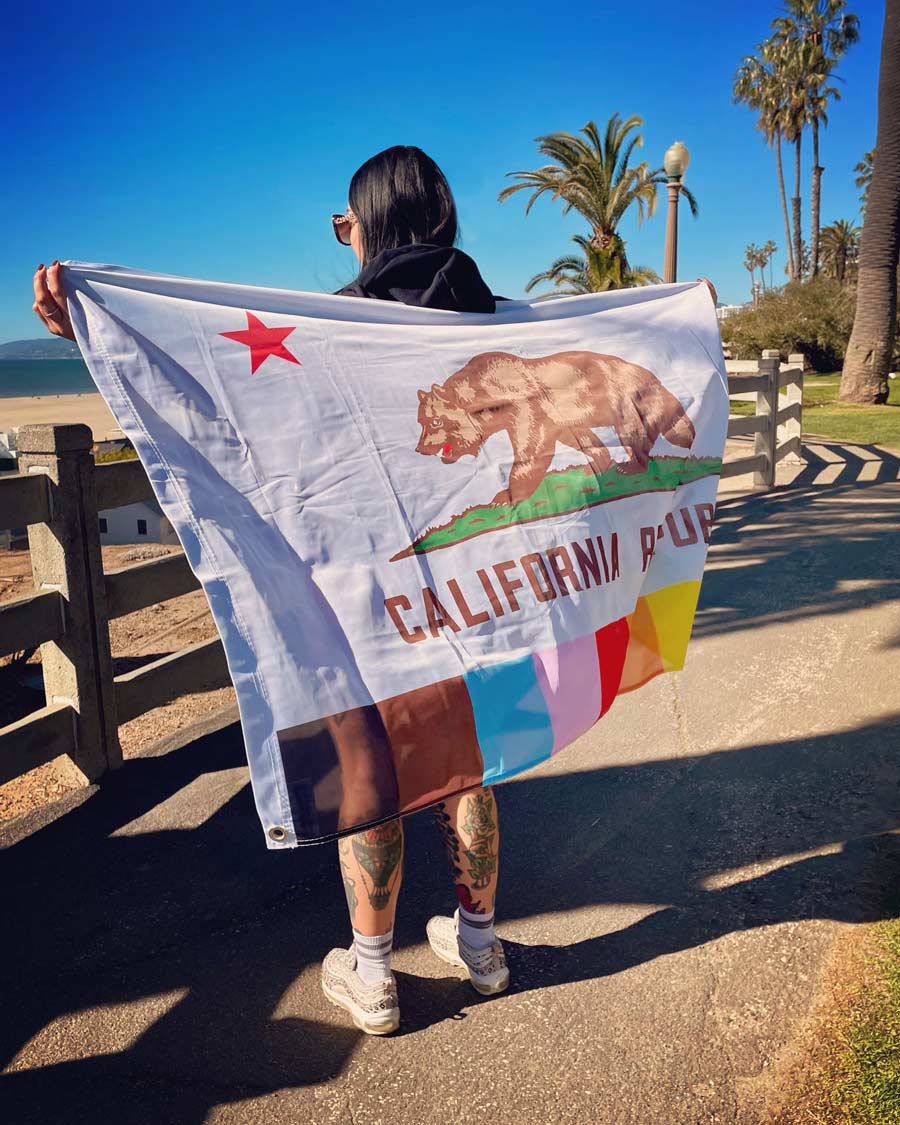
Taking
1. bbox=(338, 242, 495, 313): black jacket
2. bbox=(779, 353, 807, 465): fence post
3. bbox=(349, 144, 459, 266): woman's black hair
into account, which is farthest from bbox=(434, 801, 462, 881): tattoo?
bbox=(779, 353, 807, 465): fence post

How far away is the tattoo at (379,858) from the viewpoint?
7.25 ft

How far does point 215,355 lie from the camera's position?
225 centimetres

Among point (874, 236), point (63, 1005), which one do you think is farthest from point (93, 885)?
point (874, 236)

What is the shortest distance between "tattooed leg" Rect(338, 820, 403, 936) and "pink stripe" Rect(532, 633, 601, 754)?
0.48 meters

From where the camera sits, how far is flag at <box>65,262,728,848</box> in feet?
6.58

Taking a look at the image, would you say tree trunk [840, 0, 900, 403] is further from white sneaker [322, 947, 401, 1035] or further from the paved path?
white sneaker [322, 947, 401, 1035]

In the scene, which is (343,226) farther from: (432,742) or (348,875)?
(348,875)

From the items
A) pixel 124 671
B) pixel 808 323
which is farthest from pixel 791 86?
pixel 124 671

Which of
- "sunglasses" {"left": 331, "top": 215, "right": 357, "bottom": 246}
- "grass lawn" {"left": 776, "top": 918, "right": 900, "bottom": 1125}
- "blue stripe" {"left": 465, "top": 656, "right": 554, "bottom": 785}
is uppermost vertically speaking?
"sunglasses" {"left": 331, "top": 215, "right": 357, "bottom": 246}

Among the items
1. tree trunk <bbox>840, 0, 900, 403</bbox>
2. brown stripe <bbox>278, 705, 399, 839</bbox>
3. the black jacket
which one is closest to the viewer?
brown stripe <bbox>278, 705, 399, 839</bbox>

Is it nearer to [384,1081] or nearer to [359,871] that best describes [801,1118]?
[384,1081]

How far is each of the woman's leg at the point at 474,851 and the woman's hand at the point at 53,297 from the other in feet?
5.18

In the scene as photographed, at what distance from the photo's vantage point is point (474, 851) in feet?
7.66

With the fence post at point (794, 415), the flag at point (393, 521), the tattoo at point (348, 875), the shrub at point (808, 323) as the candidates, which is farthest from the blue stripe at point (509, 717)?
the shrub at point (808, 323)
